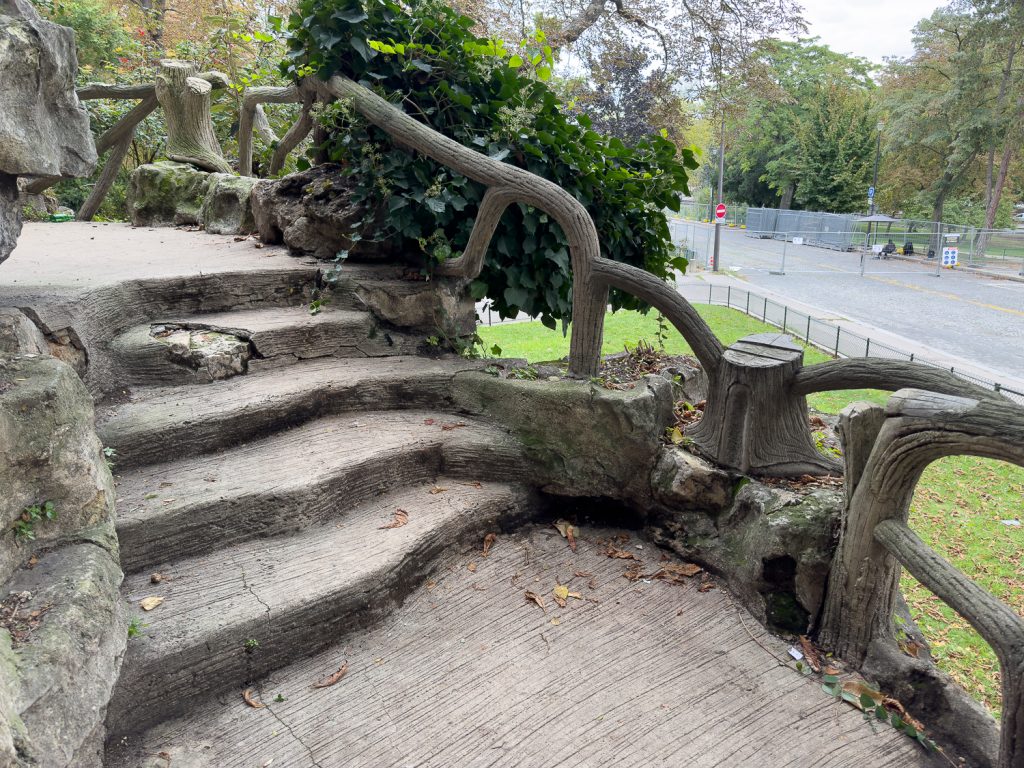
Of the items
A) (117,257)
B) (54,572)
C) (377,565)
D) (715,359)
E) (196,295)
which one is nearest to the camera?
(54,572)

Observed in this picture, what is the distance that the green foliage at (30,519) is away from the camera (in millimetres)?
1681

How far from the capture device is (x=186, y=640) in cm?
189

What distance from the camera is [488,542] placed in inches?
109

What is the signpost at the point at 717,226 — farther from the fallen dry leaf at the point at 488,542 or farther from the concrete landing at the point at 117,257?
the fallen dry leaf at the point at 488,542

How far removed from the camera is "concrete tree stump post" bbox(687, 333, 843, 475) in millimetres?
2539

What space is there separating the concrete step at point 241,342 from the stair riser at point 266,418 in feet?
1.26

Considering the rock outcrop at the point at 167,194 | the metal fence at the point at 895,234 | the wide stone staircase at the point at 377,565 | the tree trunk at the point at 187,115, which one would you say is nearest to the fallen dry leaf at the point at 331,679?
the wide stone staircase at the point at 377,565

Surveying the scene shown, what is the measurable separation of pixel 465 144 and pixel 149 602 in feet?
8.96

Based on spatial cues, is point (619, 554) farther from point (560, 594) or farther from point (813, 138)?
point (813, 138)

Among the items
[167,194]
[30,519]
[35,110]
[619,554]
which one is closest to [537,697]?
[619,554]

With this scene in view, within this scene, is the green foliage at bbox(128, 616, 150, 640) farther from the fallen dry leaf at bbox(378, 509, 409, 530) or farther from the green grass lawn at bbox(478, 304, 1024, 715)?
the green grass lawn at bbox(478, 304, 1024, 715)

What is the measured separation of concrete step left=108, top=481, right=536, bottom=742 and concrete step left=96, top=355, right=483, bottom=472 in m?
0.27

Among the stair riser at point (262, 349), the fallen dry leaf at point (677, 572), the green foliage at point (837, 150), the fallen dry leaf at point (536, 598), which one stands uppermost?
the green foliage at point (837, 150)

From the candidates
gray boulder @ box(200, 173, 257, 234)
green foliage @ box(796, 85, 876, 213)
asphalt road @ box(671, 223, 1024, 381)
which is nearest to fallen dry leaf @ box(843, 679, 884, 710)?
gray boulder @ box(200, 173, 257, 234)
